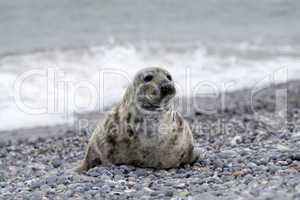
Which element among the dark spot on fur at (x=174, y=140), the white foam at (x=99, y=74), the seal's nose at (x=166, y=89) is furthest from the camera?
the white foam at (x=99, y=74)

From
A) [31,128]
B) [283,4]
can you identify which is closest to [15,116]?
[31,128]

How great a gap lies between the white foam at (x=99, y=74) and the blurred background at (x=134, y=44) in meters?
0.02

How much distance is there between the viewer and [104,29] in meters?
20.0

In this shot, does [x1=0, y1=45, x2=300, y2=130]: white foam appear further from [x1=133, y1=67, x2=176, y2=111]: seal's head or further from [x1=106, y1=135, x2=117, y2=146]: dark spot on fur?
[x1=133, y1=67, x2=176, y2=111]: seal's head

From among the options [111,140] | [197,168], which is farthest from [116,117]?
[197,168]

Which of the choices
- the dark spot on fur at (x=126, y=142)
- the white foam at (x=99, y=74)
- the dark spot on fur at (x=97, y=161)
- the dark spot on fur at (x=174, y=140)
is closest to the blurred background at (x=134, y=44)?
the white foam at (x=99, y=74)

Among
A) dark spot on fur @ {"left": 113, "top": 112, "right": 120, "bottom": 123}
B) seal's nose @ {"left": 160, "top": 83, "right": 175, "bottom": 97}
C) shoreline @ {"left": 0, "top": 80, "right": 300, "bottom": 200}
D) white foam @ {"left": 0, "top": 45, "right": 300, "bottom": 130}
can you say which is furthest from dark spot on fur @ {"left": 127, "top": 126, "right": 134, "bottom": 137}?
white foam @ {"left": 0, "top": 45, "right": 300, "bottom": 130}

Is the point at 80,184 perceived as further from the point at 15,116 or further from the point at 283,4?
the point at 283,4

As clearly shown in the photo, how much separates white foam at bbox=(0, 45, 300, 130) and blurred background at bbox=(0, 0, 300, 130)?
2 centimetres

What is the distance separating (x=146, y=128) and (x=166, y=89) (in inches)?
16.0

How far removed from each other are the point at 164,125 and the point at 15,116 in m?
5.11

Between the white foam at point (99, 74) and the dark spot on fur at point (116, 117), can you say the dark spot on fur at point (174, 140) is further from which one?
the white foam at point (99, 74)

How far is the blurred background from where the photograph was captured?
12734 mm

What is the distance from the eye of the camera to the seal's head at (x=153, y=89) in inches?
242
